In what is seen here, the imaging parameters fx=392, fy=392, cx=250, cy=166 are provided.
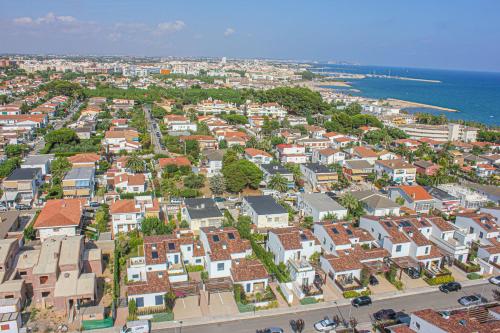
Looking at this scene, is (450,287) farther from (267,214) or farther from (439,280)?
(267,214)

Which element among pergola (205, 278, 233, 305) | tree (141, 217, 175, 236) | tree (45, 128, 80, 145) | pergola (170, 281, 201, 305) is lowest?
pergola (205, 278, 233, 305)

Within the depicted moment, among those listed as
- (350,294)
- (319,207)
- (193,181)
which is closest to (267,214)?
(319,207)

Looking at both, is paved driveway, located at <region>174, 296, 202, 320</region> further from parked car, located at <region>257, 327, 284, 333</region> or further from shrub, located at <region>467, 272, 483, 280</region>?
shrub, located at <region>467, 272, 483, 280</region>

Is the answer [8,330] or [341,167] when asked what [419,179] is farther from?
[8,330]

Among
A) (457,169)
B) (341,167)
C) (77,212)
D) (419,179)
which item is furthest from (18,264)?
(457,169)

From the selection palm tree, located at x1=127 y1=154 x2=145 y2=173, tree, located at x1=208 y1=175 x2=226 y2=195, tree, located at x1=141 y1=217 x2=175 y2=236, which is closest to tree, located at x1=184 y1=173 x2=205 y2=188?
tree, located at x1=208 y1=175 x2=226 y2=195

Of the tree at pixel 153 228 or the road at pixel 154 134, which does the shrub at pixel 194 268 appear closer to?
the tree at pixel 153 228

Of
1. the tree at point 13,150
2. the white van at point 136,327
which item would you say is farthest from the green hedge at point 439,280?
the tree at point 13,150
